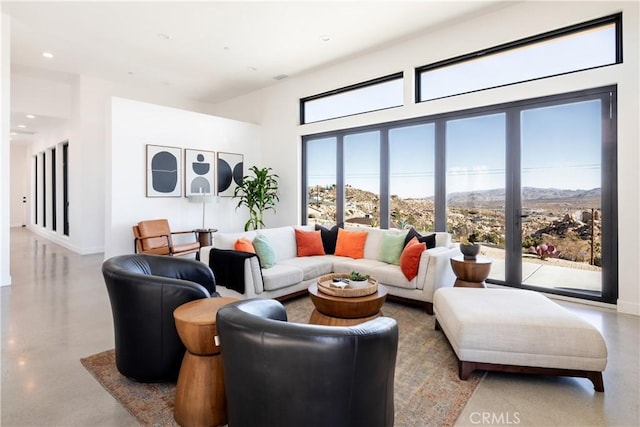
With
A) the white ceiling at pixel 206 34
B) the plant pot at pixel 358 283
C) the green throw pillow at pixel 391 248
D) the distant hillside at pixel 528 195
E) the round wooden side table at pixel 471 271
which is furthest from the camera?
the white ceiling at pixel 206 34

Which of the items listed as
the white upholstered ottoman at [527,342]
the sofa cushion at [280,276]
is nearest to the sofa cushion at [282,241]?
the sofa cushion at [280,276]

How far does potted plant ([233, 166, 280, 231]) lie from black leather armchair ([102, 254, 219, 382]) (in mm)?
4890

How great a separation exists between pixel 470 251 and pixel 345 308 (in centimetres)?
171

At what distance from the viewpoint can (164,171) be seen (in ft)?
20.7

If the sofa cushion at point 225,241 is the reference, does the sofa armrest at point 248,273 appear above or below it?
below

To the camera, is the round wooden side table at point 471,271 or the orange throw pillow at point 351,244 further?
the orange throw pillow at point 351,244

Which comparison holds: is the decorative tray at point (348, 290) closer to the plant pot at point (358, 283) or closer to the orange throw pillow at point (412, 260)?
the plant pot at point (358, 283)

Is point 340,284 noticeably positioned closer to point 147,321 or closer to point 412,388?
point 412,388

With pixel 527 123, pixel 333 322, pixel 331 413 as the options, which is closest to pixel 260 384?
pixel 331 413

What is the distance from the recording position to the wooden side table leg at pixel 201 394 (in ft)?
5.93

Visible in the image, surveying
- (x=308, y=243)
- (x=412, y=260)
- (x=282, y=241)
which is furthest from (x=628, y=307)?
(x=282, y=241)

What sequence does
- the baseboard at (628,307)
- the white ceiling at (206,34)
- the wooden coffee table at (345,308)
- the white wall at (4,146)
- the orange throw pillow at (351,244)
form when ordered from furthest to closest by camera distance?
the orange throw pillow at (351,244) < the white wall at (4,146) < the white ceiling at (206,34) < the baseboard at (628,307) < the wooden coffee table at (345,308)

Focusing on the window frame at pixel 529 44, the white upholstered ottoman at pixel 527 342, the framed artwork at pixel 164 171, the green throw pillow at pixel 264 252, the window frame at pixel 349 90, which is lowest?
the white upholstered ottoman at pixel 527 342

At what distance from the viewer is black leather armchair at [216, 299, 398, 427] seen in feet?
4.22
